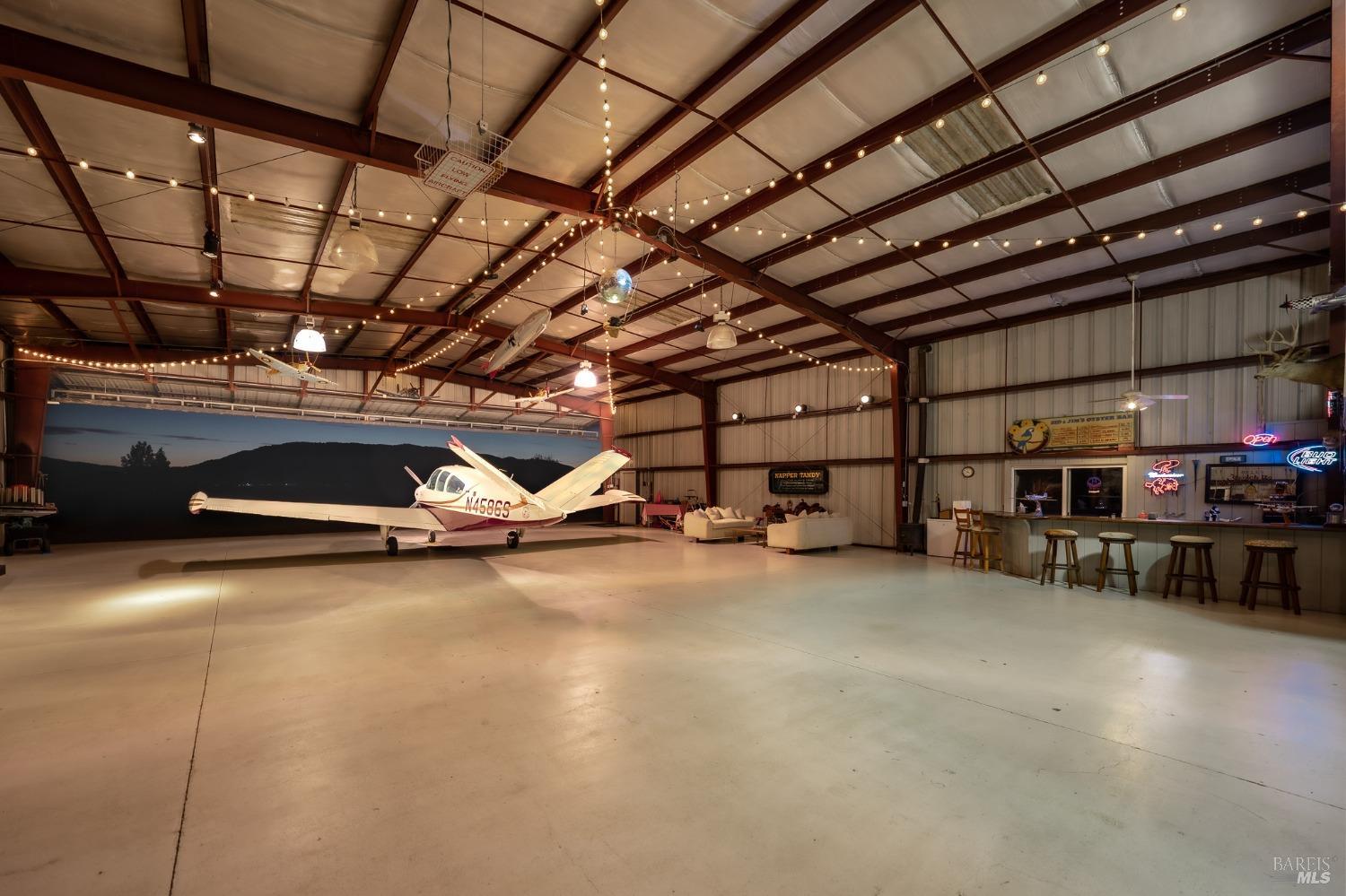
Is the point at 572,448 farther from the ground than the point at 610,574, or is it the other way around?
the point at 572,448

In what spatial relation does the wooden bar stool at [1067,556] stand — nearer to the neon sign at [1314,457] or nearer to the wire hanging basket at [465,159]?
the neon sign at [1314,457]

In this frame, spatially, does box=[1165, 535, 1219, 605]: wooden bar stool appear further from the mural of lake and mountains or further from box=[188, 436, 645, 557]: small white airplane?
the mural of lake and mountains

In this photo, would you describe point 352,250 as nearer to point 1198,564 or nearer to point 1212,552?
point 1198,564

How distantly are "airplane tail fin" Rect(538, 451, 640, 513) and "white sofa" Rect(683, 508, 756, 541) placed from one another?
10.9 feet

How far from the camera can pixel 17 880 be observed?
1.77m

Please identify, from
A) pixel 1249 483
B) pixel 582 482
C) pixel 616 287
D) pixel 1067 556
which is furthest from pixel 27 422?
pixel 1249 483

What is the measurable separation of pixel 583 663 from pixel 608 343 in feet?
34.0

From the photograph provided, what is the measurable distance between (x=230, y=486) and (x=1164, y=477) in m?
21.8

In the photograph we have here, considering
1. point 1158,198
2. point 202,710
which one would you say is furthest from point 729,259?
point 202,710

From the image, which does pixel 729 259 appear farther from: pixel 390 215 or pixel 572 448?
pixel 572 448

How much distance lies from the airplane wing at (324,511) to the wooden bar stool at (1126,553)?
421 inches

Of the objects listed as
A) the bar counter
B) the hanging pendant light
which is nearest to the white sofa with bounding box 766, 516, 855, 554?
the bar counter

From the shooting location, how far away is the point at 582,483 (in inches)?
410

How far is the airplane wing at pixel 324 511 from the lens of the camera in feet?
26.7
